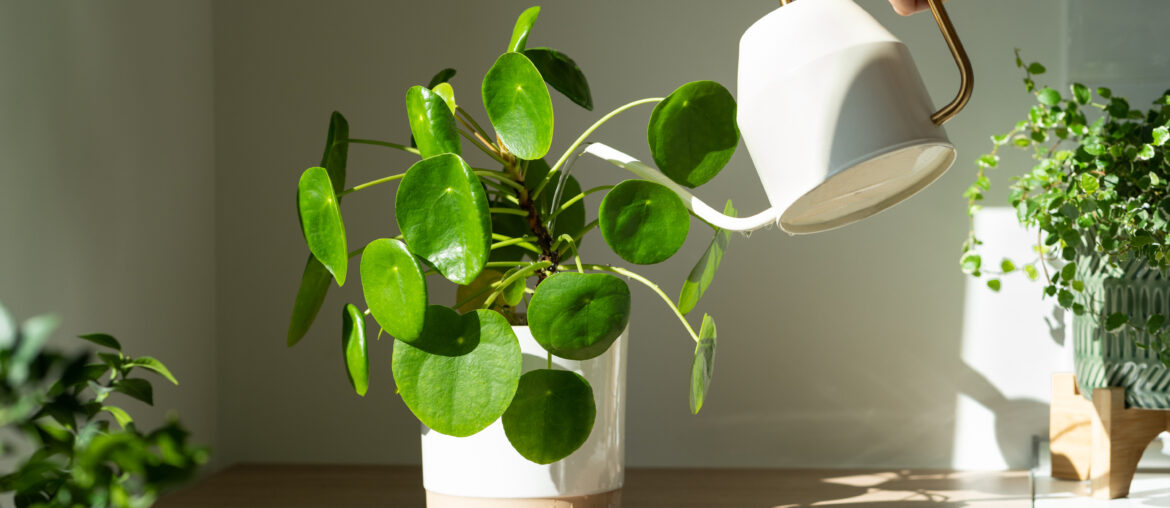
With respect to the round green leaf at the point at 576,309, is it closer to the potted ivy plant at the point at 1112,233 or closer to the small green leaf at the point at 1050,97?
the potted ivy plant at the point at 1112,233

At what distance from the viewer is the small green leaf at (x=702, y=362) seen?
34.8 inches

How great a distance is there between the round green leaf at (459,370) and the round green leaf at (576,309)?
0.11 feet

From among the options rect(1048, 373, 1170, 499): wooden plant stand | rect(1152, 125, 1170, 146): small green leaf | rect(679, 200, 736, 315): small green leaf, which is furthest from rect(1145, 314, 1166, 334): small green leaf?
rect(679, 200, 736, 315): small green leaf

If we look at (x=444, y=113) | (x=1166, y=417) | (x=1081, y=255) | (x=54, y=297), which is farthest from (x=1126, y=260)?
(x=54, y=297)

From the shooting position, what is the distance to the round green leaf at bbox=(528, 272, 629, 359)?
0.77m

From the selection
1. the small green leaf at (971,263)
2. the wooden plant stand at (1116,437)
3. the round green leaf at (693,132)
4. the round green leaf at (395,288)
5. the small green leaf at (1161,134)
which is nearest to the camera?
the round green leaf at (395,288)

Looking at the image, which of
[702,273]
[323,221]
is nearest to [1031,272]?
[702,273]

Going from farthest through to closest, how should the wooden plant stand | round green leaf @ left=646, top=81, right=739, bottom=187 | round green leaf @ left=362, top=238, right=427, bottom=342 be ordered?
1. the wooden plant stand
2. round green leaf @ left=646, top=81, right=739, bottom=187
3. round green leaf @ left=362, top=238, right=427, bottom=342

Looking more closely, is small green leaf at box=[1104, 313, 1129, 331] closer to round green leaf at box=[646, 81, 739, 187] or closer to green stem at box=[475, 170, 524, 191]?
round green leaf at box=[646, 81, 739, 187]

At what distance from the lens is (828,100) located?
0.55 meters

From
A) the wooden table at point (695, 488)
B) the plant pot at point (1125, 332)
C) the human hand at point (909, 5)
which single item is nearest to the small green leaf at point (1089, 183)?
the plant pot at point (1125, 332)

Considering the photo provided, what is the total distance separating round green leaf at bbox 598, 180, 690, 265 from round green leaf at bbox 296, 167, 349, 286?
0.80 ft

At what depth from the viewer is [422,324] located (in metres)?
0.75

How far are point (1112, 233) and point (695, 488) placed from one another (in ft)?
2.52
